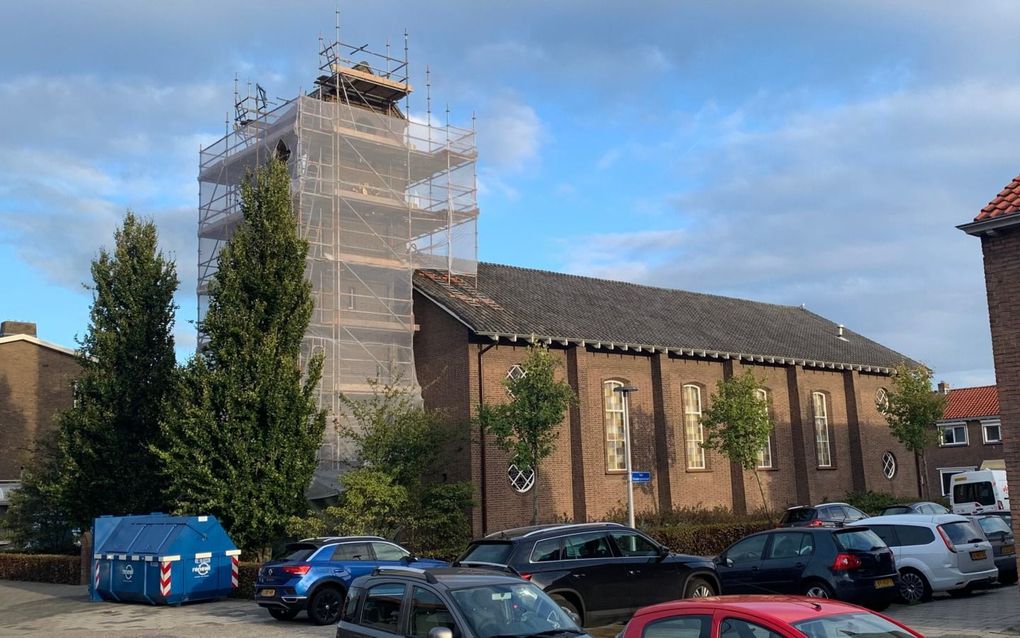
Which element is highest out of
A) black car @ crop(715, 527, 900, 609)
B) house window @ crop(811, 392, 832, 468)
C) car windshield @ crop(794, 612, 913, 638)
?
house window @ crop(811, 392, 832, 468)

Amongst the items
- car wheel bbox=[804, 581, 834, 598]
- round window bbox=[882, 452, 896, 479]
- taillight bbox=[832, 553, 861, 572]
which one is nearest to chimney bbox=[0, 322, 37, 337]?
round window bbox=[882, 452, 896, 479]

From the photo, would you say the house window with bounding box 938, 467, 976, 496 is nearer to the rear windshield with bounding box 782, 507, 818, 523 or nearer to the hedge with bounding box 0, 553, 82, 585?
the rear windshield with bounding box 782, 507, 818, 523

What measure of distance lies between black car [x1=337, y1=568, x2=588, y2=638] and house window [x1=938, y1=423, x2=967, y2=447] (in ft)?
181

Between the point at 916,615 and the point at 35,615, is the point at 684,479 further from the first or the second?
the point at 35,615

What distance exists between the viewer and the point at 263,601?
17047 millimetres

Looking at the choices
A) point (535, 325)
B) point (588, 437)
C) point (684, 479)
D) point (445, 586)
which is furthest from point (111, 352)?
point (445, 586)

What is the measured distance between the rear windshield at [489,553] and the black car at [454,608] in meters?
4.43

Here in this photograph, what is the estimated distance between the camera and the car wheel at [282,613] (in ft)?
55.5

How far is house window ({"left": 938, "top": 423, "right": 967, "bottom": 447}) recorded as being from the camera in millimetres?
56688

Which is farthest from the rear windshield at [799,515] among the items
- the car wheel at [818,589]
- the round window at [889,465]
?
the round window at [889,465]

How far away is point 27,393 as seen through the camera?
44312 mm

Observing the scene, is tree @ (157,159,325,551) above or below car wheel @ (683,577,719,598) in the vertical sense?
above

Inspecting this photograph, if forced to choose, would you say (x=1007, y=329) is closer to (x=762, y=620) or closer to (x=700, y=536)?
(x=762, y=620)

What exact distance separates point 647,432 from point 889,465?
16124 millimetres
